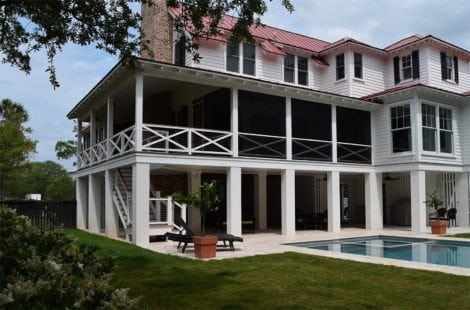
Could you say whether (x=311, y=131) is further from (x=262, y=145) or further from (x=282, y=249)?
(x=282, y=249)

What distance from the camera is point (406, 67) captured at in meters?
22.9

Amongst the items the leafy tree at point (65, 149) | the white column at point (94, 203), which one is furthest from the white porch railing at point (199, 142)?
the leafy tree at point (65, 149)

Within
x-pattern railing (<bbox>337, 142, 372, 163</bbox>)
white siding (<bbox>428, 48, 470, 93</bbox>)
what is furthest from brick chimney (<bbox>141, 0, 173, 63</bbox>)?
white siding (<bbox>428, 48, 470, 93</bbox>)

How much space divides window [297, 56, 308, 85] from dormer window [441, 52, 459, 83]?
6.63m

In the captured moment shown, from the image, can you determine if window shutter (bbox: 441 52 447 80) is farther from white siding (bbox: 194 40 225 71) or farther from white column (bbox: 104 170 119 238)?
white column (bbox: 104 170 119 238)

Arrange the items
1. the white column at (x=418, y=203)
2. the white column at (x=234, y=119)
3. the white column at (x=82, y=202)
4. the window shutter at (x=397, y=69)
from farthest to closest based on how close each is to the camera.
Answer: the window shutter at (x=397, y=69) → the white column at (x=82, y=202) → the white column at (x=418, y=203) → the white column at (x=234, y=119)

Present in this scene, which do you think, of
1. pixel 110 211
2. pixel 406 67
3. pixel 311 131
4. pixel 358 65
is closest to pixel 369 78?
pixel 358 65

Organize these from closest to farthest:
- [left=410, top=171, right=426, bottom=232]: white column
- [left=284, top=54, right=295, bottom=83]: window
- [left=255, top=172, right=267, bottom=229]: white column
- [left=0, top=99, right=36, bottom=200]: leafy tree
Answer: [left=410, top=171, right=426, bottom=232]: white column < [left=255, top=172, right=267, bottom=229]: white column < [left=284, top=54, right=295, bottom=83]: window < [left=0, top=99, right=36, bottom=200]: leafy tree

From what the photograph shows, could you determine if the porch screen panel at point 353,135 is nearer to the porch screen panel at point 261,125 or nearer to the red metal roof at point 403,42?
the porch screen panel at point 261,125

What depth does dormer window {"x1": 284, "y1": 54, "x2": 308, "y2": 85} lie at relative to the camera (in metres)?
21.9

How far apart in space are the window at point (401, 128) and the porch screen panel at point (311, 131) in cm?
302

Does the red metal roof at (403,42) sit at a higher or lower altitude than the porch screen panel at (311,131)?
higher

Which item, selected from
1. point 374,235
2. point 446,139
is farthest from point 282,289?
point 446,139

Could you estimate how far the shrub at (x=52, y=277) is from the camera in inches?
130
